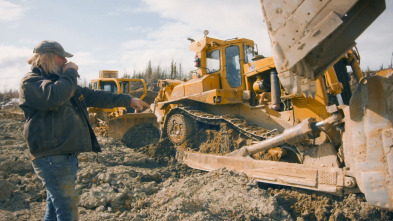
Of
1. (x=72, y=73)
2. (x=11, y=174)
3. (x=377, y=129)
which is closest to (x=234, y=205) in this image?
(x=377, y=129)

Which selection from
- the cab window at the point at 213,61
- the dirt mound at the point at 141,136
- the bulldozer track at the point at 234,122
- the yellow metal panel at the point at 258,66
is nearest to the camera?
the bulldozer track at the point at 234,122

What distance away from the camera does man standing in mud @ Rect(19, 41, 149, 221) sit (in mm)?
2426

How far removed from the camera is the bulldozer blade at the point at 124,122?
1098 cm

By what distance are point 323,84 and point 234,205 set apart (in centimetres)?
271

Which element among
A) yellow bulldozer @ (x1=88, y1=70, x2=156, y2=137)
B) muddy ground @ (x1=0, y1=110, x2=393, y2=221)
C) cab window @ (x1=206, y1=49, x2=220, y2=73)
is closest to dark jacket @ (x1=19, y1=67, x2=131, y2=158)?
muddy ground @ (x1=0, y1=110, x2=393, y2=221)

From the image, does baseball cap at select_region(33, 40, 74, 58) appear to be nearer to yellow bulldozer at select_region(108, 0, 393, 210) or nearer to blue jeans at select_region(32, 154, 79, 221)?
blue jeans at select_region(32, 154, 79, 221)

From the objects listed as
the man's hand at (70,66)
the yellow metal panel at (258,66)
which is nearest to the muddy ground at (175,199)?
the man's hand at (70,66)

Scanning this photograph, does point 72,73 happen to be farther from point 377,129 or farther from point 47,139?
point 377,129

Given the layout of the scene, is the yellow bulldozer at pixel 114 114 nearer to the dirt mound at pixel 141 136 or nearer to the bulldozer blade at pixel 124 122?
the bulldozer blade at pixel 124 122

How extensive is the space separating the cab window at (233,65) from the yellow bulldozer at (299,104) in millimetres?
24

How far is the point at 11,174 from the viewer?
5102mm

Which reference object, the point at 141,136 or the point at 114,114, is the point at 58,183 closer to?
the point at 141,136

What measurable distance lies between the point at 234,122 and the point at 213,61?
2064 mm

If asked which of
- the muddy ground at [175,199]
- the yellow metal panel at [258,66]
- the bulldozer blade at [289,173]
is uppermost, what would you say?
the yellow metal panel at [258,66]
